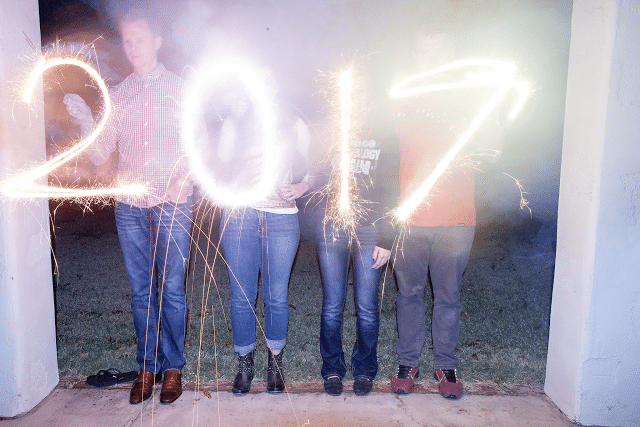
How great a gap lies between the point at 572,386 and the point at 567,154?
154cm

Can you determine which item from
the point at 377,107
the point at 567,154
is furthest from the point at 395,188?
the point at 567,154

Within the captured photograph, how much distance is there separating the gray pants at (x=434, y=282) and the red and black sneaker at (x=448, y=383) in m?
0.05

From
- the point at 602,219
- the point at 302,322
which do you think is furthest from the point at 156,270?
the point at 602,219

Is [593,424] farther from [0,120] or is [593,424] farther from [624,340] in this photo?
[0,120]

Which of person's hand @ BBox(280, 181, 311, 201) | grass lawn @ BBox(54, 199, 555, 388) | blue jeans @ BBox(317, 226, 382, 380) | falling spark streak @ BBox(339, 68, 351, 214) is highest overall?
falling spark streak @ BBox(339, 68, 351, 214)

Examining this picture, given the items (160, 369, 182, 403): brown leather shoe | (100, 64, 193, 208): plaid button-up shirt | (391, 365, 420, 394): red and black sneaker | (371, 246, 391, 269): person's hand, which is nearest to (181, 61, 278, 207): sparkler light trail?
(100, 64, 193, 208): plaid button-up shirt

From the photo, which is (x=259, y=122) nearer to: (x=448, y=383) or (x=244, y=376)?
(x=244, y=376)

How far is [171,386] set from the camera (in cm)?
264

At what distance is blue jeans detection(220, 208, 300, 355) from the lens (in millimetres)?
2572

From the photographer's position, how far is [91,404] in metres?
2.62

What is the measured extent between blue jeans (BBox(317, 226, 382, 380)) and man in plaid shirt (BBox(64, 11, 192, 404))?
991 millimetres

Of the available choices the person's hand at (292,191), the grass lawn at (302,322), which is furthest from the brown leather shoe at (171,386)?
the person's hand at (292,191)

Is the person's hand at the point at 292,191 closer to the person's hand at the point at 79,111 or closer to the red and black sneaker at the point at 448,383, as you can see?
the person's hand at the point at 79,111

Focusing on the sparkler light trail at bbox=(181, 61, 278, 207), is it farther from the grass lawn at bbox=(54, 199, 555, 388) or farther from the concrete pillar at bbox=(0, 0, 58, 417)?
the concrete pillar at bbox=(0, 0, 58, 417)
